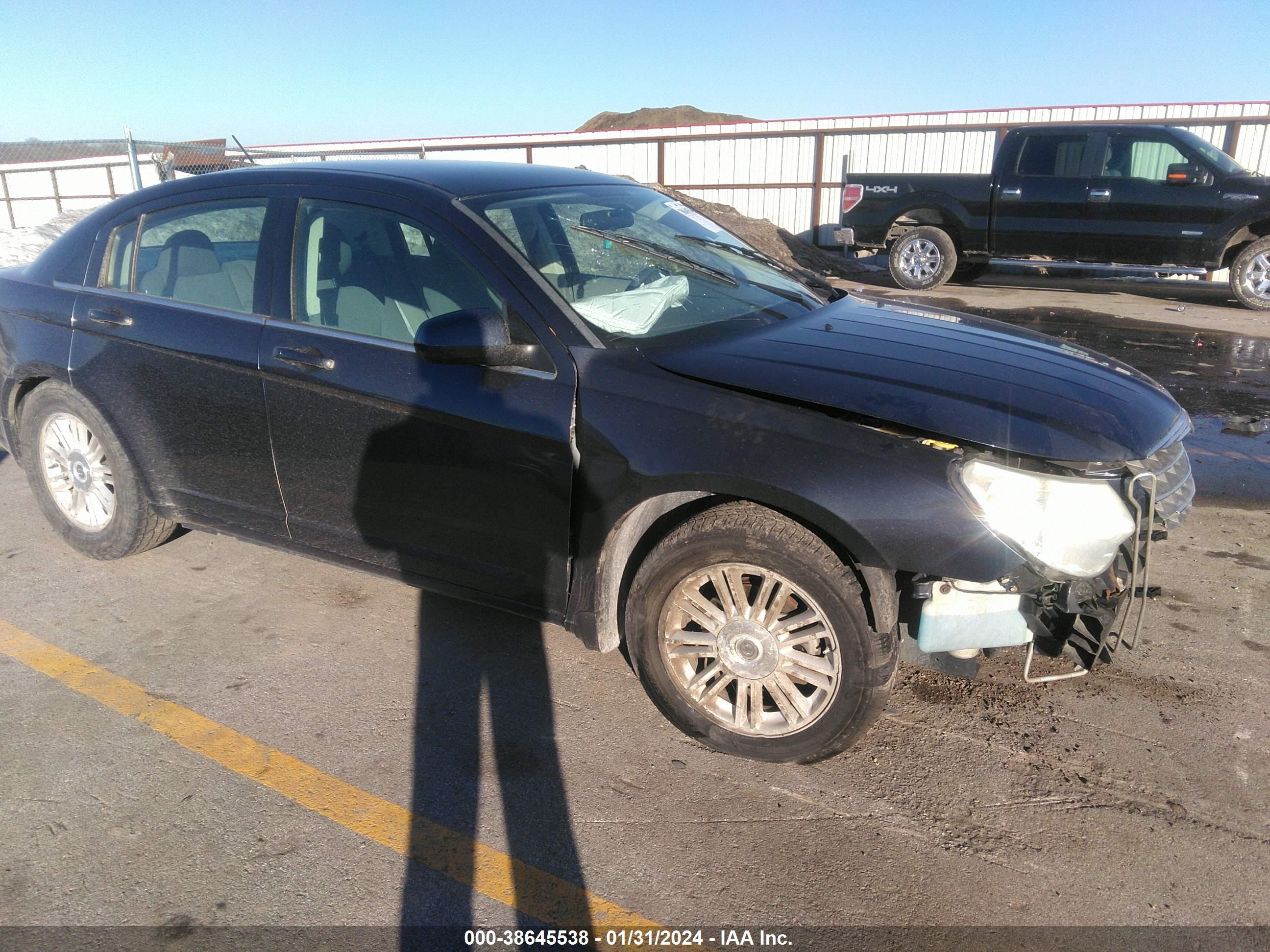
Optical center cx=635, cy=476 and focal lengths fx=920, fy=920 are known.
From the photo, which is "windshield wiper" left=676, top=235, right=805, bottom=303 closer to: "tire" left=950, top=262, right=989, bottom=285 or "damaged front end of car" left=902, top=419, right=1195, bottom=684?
"damaged front end of car" left=902, top=419, right=1195, bottom=684

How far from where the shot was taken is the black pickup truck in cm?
1112

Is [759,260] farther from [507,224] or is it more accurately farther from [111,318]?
[111,318]

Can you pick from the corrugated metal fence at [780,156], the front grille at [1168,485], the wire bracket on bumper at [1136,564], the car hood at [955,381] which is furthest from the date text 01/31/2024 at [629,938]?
the corrugated metal fence at [780,156]

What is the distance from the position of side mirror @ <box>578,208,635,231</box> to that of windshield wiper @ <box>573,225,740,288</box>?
26mm

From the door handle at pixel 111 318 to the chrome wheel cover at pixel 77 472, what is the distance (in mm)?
500

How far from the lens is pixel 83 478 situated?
4.33m

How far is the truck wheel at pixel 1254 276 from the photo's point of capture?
11.0m

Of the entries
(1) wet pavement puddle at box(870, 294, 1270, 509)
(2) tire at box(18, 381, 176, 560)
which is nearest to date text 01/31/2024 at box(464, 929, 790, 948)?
(2) tire at box(18, 381, 176, 560)

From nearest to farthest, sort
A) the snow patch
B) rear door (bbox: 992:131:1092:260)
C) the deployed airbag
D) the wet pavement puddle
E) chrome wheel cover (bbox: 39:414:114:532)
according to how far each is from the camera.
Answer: the deployed airbag < chrome wheel cover (bbox: 39:414:114:532) < the wet pavement puddle < rear door (bbox: 992:131:1092:260) < the snow patch

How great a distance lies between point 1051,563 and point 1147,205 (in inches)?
430

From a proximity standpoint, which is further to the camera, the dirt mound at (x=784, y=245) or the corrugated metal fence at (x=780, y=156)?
the corrugated metal fence at (x=780, y=156)

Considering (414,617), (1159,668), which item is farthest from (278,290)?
(1159,668)

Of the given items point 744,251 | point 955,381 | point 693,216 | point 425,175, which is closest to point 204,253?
point 425,175

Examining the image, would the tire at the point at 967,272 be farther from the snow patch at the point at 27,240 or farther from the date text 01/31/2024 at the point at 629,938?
the date text 01/31/2024 at the point at 629,938
